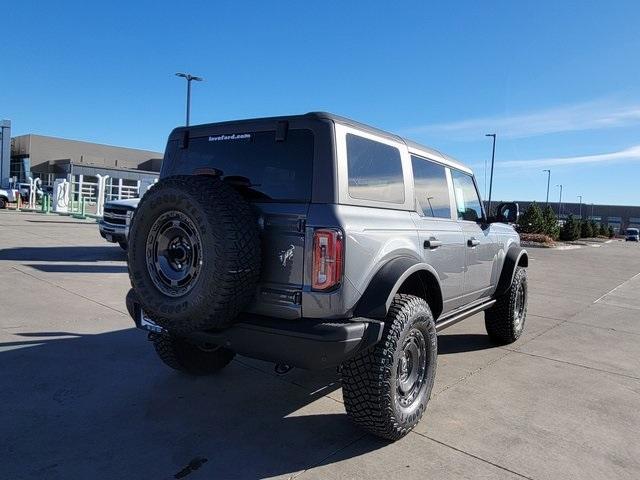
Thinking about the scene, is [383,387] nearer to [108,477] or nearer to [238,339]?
[238,339]

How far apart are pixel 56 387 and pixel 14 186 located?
160ft

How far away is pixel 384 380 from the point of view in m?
2.95

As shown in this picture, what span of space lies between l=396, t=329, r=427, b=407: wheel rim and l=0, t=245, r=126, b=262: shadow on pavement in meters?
9.14

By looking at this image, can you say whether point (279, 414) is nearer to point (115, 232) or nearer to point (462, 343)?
point (462, 343)

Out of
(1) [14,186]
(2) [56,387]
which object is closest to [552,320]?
(2) [56,387]

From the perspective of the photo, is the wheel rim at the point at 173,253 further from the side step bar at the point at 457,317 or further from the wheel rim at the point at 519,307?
the wheel rim at the point at 519,307

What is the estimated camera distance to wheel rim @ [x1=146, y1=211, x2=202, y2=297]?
114 inches

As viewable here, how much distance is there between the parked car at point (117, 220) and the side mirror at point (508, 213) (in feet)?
26.8

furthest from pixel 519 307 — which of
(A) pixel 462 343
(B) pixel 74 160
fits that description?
(B) pixel 74 160

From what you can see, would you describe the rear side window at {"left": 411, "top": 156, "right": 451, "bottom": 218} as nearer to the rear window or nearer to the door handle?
the door handle

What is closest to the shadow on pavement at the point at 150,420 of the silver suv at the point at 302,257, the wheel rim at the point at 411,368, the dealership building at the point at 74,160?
the wheel rim at the point at 411,368

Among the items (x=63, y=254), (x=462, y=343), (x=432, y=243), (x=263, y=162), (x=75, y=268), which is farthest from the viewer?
(x=63, y=254)

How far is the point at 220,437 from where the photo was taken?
3.13 metres

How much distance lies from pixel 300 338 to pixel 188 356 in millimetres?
1734
